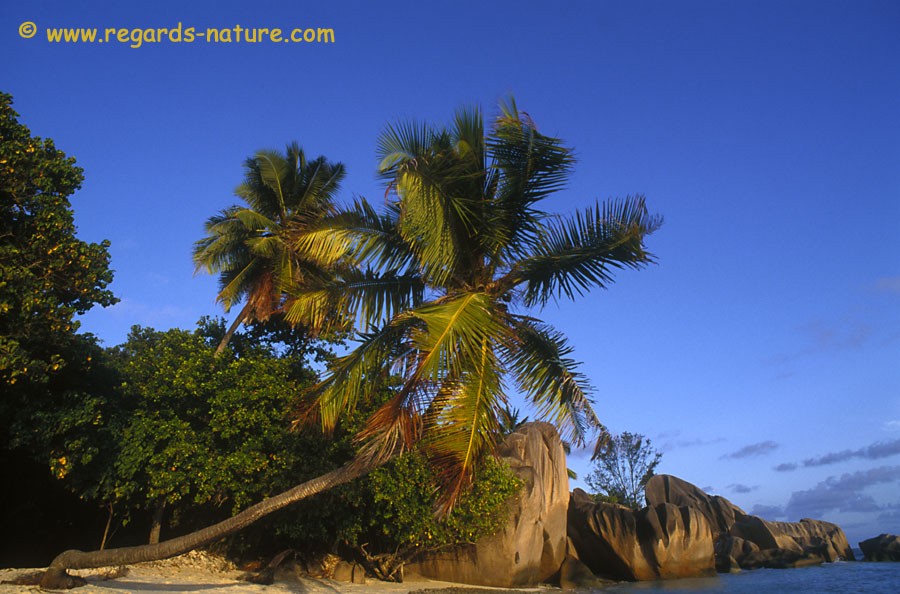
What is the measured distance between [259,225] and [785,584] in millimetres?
27220

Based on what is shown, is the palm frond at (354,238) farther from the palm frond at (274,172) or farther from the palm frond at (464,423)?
the palm frond at (274,172)

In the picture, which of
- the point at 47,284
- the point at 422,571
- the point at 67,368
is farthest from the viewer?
the point at 422,571

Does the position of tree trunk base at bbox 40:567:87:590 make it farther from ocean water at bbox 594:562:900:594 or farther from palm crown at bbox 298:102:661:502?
ocean water at bbox 594:562:900:594

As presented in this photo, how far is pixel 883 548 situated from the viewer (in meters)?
44.9

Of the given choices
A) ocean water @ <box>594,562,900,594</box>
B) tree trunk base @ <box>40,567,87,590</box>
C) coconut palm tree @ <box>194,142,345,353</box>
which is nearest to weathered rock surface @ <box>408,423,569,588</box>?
ocean water @ <box>594,562,900,594</box>

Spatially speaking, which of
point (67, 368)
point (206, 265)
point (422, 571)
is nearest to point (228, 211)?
point (206, 265)

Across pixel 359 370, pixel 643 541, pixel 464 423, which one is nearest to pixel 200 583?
pixel 359 370

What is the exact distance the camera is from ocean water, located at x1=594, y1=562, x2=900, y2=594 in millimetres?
23453

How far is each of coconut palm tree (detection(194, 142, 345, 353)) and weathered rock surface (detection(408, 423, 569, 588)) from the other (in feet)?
35.7

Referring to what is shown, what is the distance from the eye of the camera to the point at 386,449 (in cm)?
847

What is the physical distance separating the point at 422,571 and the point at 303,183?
15209mm

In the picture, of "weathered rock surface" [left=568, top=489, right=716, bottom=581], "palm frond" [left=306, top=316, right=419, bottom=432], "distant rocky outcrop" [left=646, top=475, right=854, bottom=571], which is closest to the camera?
"palm frond" [left=306, top=316, right=419, bottom=432]

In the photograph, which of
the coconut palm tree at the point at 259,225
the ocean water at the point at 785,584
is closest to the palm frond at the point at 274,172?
the coconut palm tree at the point at 259,225

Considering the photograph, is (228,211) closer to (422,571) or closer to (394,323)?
(422,571)
